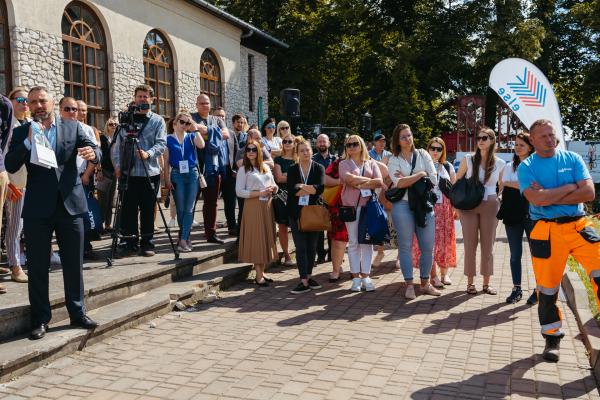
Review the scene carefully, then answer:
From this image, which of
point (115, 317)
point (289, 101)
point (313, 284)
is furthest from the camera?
point (289, 101)

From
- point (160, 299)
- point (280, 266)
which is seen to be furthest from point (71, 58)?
point (160, 299)

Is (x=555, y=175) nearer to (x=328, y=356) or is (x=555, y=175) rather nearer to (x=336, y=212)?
(x=328, y=356)

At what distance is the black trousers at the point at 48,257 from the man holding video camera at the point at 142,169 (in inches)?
78.5

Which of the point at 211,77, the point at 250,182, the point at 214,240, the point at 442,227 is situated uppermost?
the point at 211,77

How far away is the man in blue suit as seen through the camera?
15.2 feet

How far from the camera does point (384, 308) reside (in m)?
6.49

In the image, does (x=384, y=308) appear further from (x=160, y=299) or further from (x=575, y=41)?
(x=575, y=41)

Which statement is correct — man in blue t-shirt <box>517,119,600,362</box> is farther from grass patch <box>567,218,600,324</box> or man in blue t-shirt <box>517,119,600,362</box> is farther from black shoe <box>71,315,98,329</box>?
black shoe <box>71,315,98,329</box>

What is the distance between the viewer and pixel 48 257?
472cm

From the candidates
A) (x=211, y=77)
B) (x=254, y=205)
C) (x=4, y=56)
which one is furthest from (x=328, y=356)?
(x=211, y=77)

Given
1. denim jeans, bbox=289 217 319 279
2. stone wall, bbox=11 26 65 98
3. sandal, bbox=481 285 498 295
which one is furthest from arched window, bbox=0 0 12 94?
sandal, bbox=481 285 498 295

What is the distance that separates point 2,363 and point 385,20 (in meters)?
29.5

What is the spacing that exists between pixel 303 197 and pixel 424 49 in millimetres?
23961

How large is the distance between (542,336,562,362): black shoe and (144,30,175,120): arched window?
13.6 metres
